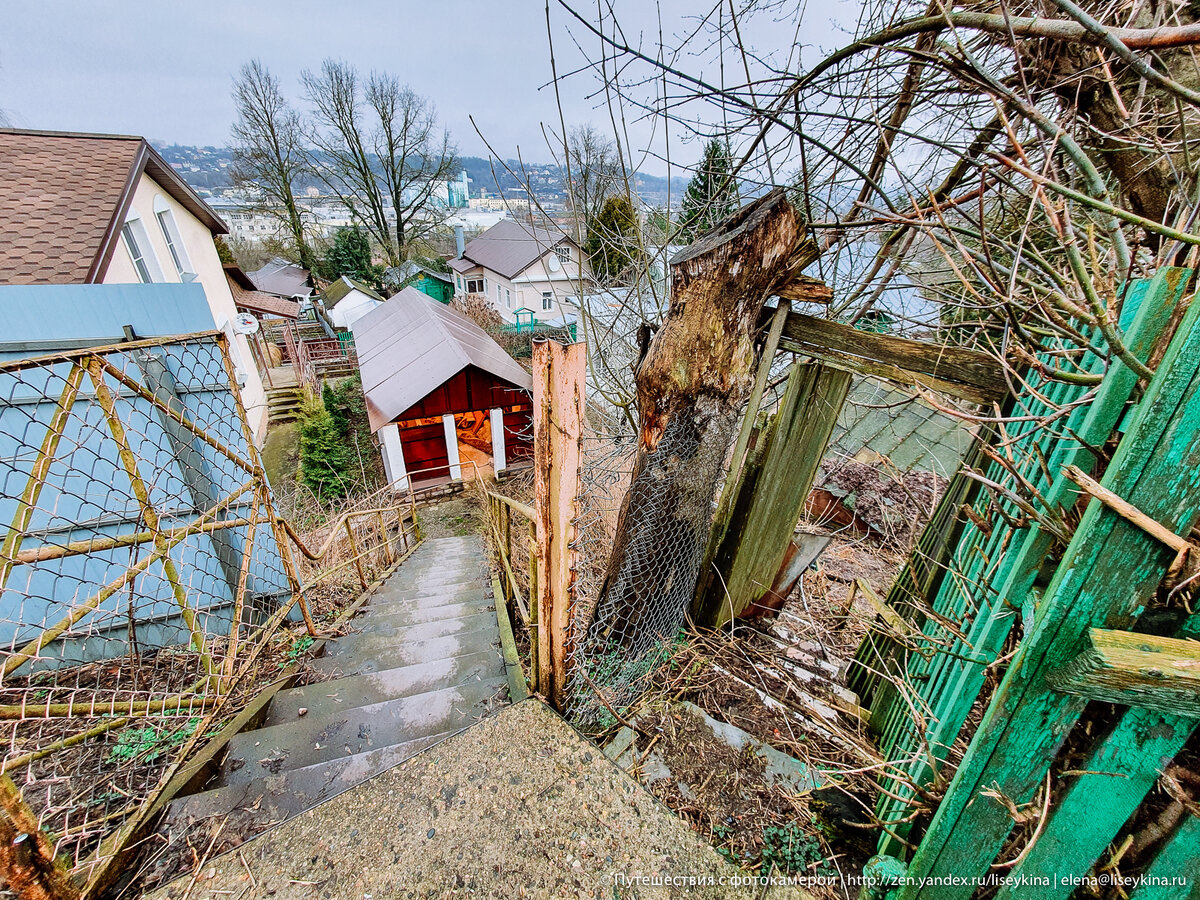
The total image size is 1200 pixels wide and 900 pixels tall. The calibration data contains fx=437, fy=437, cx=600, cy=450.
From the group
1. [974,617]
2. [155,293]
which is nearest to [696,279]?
[974,617]

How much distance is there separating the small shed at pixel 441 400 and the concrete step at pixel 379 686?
6918 millimetres

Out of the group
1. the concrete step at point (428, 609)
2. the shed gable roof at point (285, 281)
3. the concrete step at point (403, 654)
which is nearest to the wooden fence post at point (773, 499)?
the concrete step at point (403, 654)

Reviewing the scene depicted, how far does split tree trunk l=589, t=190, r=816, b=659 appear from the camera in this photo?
1662 millimetres

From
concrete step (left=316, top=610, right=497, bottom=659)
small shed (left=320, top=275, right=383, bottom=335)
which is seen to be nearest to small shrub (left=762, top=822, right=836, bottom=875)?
concrete step (left=316, top=610, right=497, bottom=659)

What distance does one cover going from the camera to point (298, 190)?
22656mm

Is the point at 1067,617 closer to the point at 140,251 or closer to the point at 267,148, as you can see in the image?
the point at 140,251

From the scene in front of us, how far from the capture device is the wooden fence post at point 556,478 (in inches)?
53.8

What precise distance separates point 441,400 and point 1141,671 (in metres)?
11.1

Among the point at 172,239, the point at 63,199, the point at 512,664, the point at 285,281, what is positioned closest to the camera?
the point at 512,664

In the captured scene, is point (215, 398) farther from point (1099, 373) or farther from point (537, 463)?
point (1099, 373)

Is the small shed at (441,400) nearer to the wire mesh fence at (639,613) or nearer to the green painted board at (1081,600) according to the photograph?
the wire mesh fence at (639,613)

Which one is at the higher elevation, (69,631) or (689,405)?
(689,405)

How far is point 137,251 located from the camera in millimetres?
7871

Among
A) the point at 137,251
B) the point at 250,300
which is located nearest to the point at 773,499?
the point at 137,251
